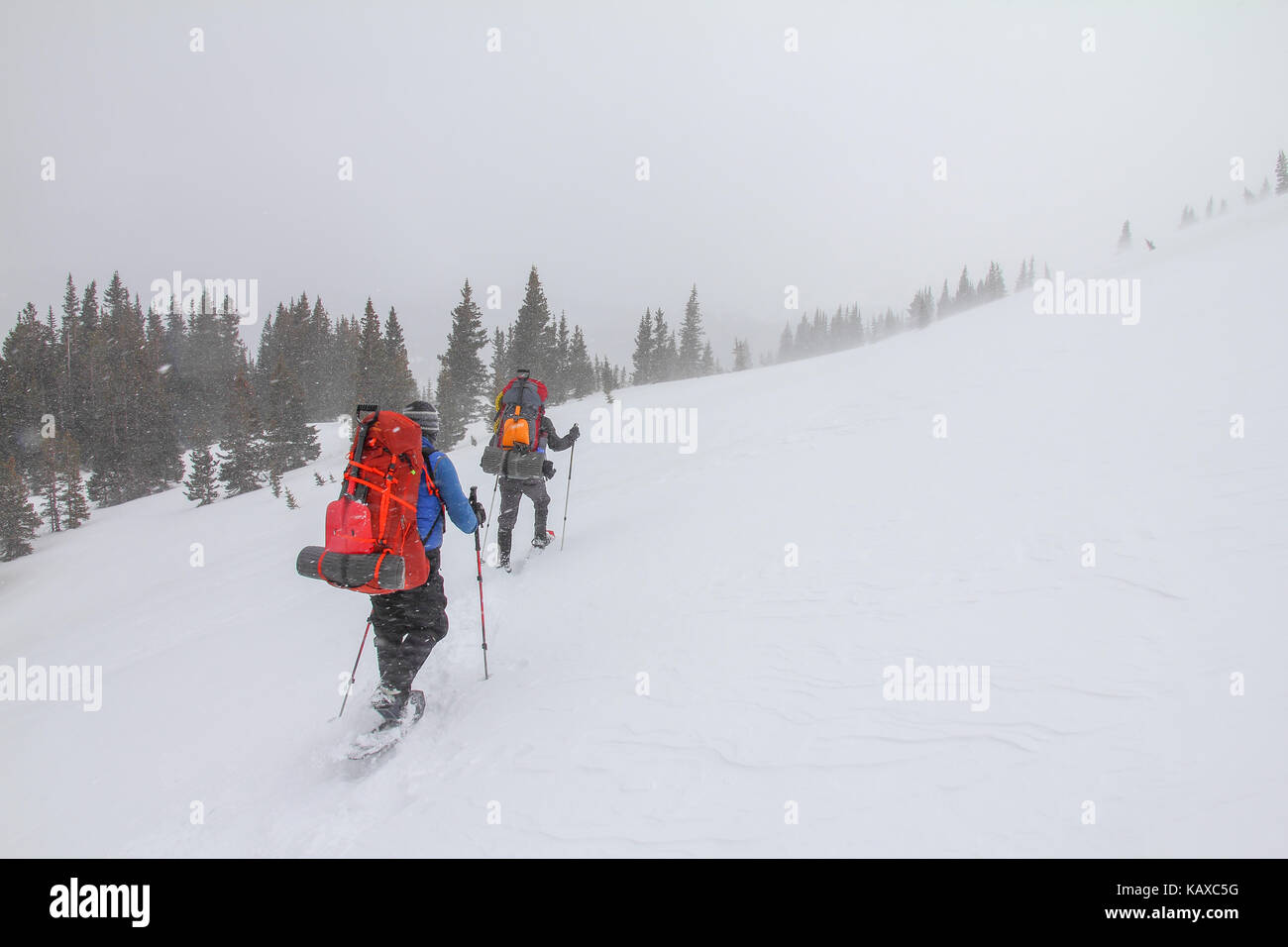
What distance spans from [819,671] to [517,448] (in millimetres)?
5121

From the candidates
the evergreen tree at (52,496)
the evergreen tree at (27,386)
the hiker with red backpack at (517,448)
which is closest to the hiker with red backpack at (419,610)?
the hiker with red backpack at (517,448)

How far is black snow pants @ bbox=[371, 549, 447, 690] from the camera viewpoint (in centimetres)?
420

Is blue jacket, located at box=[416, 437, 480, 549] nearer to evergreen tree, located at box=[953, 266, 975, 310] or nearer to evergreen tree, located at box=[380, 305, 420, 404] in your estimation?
evergreen tree, located at box=[380, 305, 420, 404]

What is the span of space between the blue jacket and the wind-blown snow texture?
150 centimetres

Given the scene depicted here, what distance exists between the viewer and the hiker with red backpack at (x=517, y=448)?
25.3 ft

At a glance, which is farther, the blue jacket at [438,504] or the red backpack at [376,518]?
the blue jacket at [438,504]

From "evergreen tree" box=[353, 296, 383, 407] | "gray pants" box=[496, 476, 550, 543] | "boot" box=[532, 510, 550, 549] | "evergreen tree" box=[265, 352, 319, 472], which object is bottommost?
"boot" box=[532, 510, 550, 549]

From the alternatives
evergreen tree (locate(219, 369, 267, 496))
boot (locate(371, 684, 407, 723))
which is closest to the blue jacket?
boot (locate(371, 684, 407, 723))

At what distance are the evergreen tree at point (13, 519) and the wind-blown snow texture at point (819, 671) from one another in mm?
31469

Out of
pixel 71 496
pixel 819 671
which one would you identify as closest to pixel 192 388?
pixel 71 496

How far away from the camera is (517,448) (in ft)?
25.5

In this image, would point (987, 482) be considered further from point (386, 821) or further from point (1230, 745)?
point (386, 821)

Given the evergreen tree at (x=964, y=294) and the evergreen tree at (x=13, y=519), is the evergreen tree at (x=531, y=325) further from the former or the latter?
the evergreen tree at (x=964, y=294)
